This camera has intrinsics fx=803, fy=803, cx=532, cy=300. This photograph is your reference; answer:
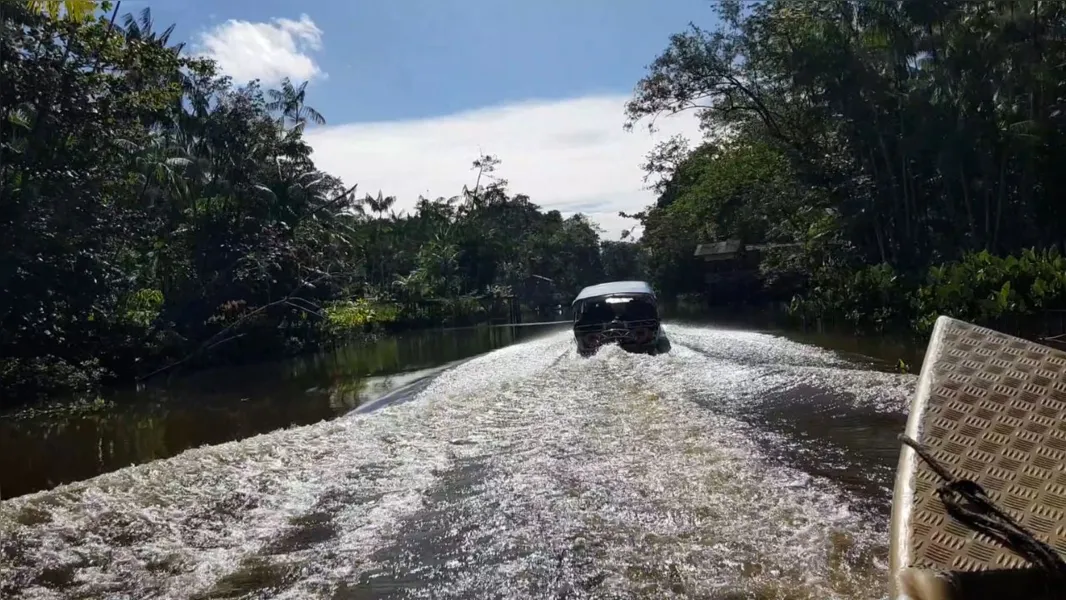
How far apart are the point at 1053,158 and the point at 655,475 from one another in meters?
18.2

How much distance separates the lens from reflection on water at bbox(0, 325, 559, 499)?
1038cm

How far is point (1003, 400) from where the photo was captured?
12.8 feet

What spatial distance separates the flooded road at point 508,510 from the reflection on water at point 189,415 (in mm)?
3130

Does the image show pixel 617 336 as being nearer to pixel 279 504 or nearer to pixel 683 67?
pixel 279 504

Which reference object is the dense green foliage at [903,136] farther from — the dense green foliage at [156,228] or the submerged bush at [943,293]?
the dense green foliage at [156,228]

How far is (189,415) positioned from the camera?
14.0 metres

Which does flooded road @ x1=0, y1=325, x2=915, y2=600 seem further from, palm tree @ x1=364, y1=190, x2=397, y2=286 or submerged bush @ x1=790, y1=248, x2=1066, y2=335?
palm tree @ x1=364, y1=190, x2=397, y2=286

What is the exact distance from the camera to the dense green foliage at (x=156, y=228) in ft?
52.8

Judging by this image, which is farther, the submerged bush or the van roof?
the van roof

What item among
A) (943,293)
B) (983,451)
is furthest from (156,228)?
(983,451)

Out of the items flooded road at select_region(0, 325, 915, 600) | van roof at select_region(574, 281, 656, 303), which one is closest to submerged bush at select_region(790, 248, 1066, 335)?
flooded road at select_region(0, 325, 915, 600)

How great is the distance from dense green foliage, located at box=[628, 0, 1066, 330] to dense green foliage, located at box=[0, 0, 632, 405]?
14229 millimetres

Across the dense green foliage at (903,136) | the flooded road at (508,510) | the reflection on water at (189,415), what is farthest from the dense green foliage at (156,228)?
the dense green foliage at (903,136)

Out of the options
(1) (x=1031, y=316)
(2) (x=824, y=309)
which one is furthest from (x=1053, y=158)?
(1) (x=1031, y=316)
